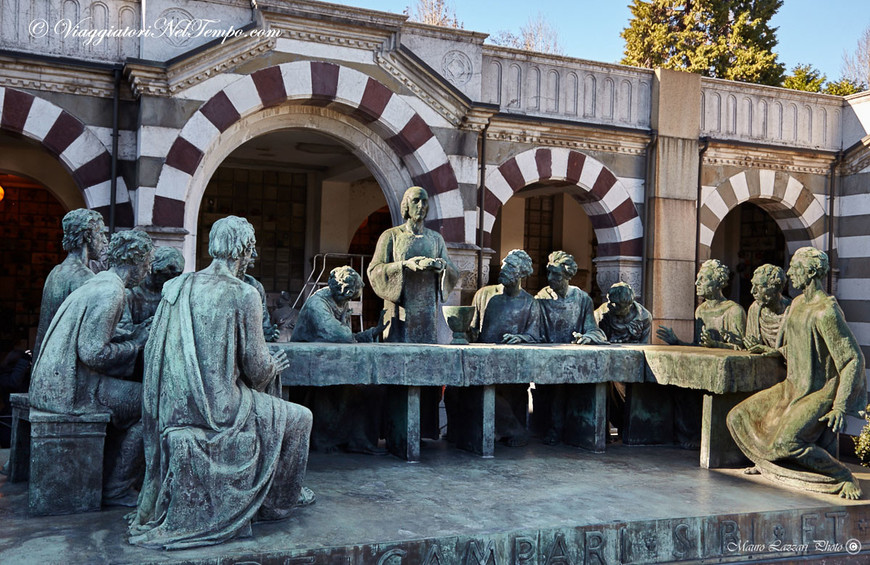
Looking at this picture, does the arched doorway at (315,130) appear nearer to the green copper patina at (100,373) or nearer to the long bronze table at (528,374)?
the long bronze table at (528,374)

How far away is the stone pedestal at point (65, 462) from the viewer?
15.4 feet

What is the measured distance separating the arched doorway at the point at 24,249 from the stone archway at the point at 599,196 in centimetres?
828

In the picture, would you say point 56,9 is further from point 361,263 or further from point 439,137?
point 361,263

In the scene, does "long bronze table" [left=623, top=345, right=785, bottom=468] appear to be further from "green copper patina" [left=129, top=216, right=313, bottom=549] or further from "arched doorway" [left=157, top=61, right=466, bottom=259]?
"arched doorway" [left=157, top=61, right=466, bottom=259]

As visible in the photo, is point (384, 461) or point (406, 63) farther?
point (406, 63)

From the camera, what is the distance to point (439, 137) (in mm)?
10164

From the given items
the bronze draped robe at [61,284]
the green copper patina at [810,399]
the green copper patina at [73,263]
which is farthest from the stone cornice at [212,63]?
the green copper patina at [810,399]

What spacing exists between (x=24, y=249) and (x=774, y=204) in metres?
12.2

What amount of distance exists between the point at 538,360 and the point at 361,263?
886cm

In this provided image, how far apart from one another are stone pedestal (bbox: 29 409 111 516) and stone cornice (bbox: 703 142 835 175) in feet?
30.4

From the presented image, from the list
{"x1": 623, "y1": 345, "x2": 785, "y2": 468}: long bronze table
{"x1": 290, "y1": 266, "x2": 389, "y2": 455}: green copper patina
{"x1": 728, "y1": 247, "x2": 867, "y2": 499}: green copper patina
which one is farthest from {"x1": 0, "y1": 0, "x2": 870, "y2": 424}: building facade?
{"x1": 728, "y1": 247, "x2": 867, "y2": 499}: green copper patina

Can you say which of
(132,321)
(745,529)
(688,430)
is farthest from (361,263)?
(745,529)

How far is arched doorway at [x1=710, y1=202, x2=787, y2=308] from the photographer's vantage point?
15.8 meters

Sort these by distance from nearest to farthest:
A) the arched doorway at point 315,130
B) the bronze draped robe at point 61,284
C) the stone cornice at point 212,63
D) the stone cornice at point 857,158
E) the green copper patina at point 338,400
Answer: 1. the bronze draped robe at point 61,284
2. the green copper patina at point 338,400
3. the stone cornice at point 212,63
4. the arched doorway at point 315,130
5. the stone cornice at point 857,158
